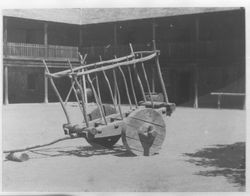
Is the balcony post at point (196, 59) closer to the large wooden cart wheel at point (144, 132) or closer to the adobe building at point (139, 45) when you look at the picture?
the adobe building at point (139, 45)

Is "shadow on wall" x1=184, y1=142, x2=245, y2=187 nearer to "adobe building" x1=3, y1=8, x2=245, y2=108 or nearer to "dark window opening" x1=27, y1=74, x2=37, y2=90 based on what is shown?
"adobe building" x1=3, y1=8, x2=245, y2=108

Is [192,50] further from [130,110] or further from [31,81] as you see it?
[130,110]

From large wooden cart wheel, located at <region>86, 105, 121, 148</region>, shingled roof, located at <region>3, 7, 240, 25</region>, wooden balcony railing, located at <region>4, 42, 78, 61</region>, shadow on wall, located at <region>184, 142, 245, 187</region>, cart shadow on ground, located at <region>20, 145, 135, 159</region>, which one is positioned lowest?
cart shadow on ground, located at <region>20, 145, 135, 159</region>

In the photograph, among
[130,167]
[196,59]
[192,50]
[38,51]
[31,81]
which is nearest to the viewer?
[130,167]

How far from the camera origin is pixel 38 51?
23359 mm

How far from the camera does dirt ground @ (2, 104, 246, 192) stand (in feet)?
25.8

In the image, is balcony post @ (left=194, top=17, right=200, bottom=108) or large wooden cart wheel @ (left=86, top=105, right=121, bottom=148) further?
balcony post @ (left=194, top=17, right=200, bottom=108)

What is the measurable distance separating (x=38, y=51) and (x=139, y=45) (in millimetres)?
5585

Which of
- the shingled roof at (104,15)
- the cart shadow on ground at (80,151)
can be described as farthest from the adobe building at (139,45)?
the cart shadow on ground at (80,151)

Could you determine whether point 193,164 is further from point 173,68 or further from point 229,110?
point 173,68

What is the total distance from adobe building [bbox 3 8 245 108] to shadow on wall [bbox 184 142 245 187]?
8892mm

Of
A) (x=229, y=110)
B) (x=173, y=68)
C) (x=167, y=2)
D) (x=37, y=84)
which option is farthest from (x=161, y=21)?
(x=167, y=2)

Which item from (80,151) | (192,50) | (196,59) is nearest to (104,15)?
(192,50)

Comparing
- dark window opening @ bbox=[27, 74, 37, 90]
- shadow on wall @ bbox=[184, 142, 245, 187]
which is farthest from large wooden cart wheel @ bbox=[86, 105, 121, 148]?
dark window opening @ bbox=[27, 74, 37, 90]
